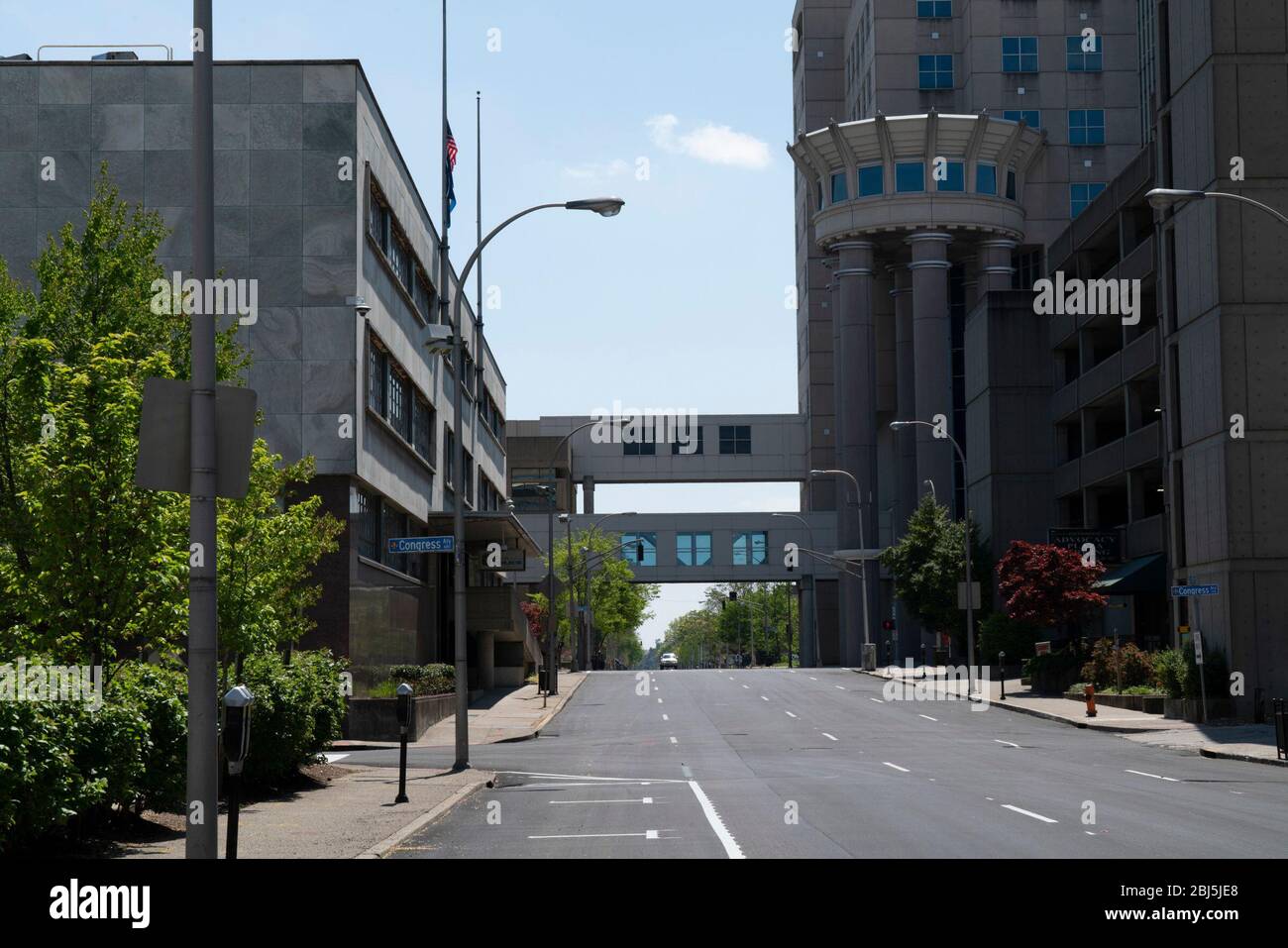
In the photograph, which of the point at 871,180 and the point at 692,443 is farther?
the point at 692,443

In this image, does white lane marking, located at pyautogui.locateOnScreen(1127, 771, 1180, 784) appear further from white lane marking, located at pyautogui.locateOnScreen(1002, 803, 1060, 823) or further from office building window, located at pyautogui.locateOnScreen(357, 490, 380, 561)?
office building window, located at pyautogui.locateOnScreen(357, 490, 380, 561)

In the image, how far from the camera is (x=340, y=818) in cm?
1823

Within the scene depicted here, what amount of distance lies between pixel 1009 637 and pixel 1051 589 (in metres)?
7.62

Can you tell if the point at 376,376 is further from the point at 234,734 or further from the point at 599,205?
the point at 234,734

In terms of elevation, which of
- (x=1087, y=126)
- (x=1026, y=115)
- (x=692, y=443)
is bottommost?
(x=692, y=443)

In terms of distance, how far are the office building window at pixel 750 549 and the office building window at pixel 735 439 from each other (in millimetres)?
6959

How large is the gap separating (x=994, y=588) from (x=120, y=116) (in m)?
46.0

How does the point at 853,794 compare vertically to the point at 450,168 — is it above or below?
below

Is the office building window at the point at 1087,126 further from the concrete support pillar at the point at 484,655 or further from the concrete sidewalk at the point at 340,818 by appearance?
the concrete sidewalk at the point at 340,818

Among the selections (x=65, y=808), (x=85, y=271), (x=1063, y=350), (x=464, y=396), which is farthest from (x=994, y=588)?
(x=65, y=808)

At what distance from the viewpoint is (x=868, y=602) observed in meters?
92.9

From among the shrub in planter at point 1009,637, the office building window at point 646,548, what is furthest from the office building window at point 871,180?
the office building window at point 646,548

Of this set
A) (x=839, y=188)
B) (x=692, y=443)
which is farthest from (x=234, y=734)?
(x=692, y=443)

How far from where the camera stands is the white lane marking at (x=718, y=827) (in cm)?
1464
